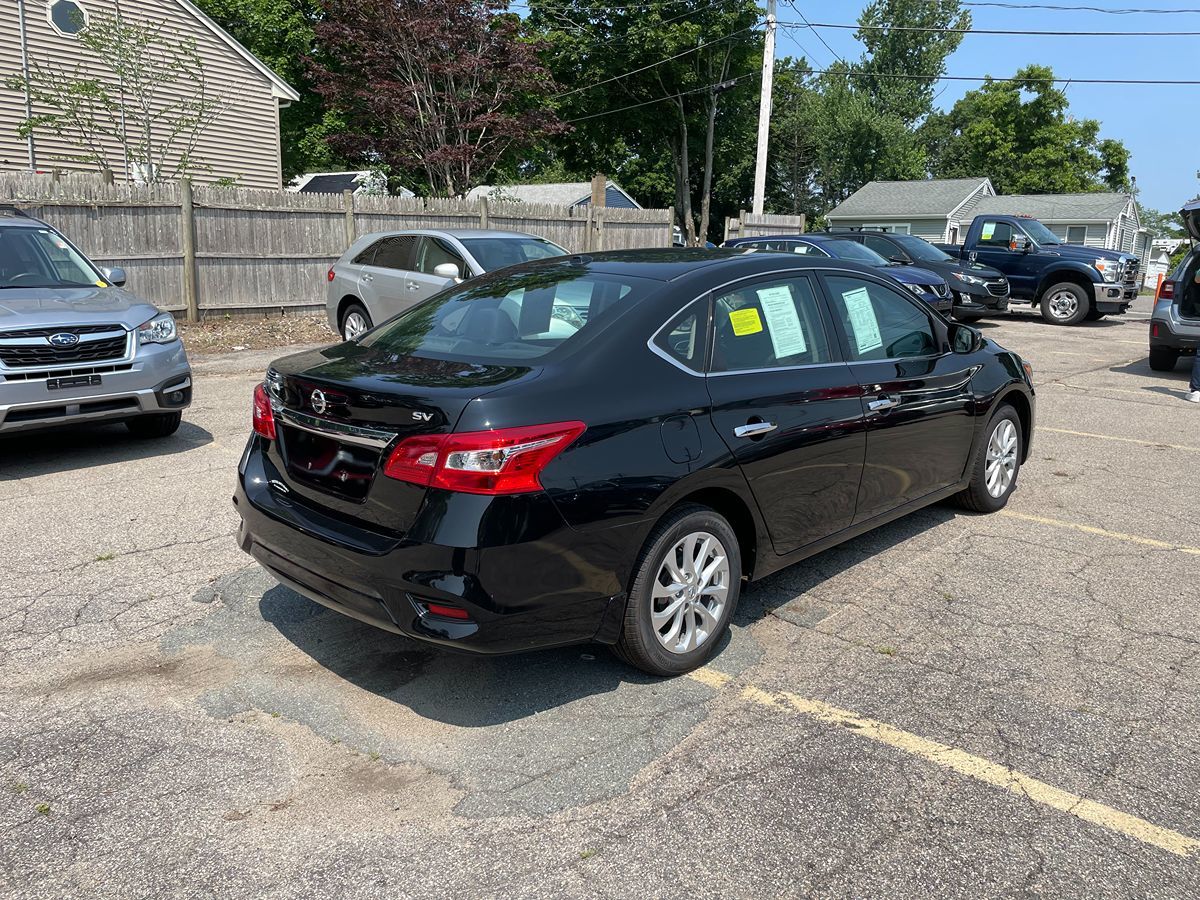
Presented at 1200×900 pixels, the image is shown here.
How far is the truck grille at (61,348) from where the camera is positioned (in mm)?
6227

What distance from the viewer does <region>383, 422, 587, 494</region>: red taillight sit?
3.07 m

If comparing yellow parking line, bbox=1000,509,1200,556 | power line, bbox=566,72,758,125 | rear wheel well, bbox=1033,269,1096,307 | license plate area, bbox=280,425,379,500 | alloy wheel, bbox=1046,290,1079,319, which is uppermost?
power line, bbox=566,72,758,125

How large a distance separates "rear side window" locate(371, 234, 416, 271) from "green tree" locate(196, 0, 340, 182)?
2558 centimetres

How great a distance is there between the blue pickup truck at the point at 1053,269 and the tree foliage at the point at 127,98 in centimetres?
1628

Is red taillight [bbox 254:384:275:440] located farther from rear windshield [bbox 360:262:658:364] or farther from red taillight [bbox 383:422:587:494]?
red taillight [bbox 383:422:587:494]

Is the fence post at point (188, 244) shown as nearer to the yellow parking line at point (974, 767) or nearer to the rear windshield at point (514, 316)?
the rear windshield at point (514, 316)

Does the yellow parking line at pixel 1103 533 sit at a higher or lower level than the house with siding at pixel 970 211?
lower

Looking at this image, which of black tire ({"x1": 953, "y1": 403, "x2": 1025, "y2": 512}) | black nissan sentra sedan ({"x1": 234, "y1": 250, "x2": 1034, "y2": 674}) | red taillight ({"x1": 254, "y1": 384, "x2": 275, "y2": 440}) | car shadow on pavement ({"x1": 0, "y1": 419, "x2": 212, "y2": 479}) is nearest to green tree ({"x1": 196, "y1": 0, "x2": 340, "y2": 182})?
car shadow on pavement ({"x1": 0, "y1": 419, "x2": 212, "y2": 479})

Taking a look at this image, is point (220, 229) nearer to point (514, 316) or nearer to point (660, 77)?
point (514, 316)

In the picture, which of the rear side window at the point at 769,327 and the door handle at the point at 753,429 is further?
the rear side window at the point at 769,327

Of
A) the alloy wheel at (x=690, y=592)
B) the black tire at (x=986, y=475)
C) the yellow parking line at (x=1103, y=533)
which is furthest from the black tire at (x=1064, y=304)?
the alloy wheel at (x=690, y=592)

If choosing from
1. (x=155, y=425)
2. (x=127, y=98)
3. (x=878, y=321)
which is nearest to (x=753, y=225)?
(x=127, y=98)

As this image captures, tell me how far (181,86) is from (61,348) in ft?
60.9

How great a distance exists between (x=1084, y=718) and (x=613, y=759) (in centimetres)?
177
